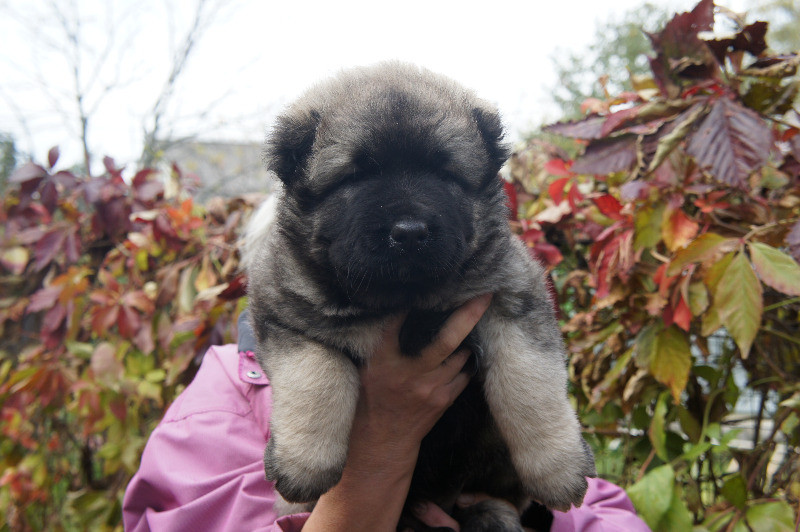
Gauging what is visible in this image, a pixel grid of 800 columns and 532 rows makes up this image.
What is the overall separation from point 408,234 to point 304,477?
0.71 metres

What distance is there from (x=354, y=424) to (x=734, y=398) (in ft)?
5.07

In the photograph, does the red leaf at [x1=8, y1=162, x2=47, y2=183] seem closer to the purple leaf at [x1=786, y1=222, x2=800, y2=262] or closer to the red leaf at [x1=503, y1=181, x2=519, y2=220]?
the red leaf at [x1=503, y1=181, x2=519, y2=220]

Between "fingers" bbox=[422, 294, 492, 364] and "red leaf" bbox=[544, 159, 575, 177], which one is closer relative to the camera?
"fingers" bbox=[422, 294, 492, 364]

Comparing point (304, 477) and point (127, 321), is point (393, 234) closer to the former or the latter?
point (304, 477)

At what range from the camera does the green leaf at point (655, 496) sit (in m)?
1.92

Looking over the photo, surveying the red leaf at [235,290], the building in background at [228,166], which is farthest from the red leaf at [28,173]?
the building in background at [228,166]

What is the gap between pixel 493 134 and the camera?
1.76m

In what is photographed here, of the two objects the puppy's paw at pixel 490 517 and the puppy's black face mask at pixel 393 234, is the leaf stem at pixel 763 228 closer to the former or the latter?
the puppy's black face mask at pixel 393 234

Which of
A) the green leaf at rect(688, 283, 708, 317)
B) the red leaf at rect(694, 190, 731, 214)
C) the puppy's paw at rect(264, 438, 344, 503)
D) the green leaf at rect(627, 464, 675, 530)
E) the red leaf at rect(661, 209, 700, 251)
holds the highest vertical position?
the red leaf at rect(694, 190, 731, 214)

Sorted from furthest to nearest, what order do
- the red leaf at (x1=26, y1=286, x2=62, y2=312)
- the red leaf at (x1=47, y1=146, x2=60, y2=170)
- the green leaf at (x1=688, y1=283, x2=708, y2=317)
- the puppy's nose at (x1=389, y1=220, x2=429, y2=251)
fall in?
the red leaf at (x1=47, y1=146, x2=60, y2=170) < the red leaf at (x1=26, y1=286, x2=62, y2=312) < the green leaf at (x1=688, y1=283, x2=708, y2=317) < the puppy's nose at (x1=389, y1=220, x2=429, y2=251)

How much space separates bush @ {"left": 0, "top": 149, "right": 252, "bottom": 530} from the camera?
2.93 metres

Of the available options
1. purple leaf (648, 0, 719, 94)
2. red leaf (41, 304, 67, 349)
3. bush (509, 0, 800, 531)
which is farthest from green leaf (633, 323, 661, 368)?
red leaf (41, 304, 67, 349)

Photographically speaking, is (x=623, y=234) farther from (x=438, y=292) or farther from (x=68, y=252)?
(x=68, y=252)

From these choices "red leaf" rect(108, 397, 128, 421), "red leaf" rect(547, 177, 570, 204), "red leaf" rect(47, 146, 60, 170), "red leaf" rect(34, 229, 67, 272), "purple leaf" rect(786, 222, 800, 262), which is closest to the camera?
"purple leaf" rect(786, 222, 800, 262)
